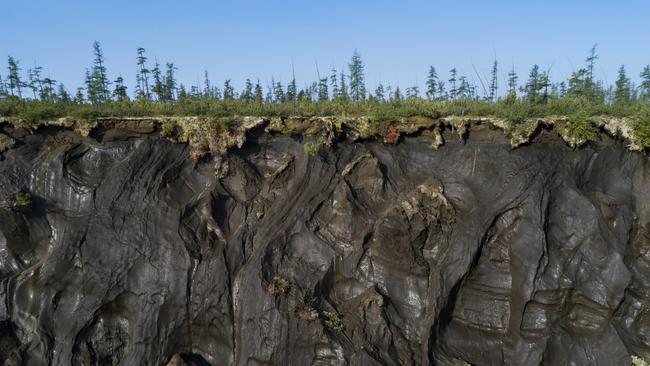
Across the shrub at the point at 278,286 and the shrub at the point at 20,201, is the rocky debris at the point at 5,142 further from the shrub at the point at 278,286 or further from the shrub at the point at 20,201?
the shrub at the point at 278,286

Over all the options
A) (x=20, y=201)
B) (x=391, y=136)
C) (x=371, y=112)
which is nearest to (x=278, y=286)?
(x=391, y=136)

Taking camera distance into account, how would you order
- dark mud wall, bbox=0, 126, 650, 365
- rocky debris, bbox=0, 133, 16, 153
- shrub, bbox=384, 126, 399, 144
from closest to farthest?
dark mud wall, bbox=0, 126, 650, 365 < rocky debris, bbox=0, 133, 16, 153 < shrub, bbox=384, 126, 399, 144

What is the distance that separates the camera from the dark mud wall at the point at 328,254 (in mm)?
7672

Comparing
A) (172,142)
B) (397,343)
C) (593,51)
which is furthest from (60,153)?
(593,51)

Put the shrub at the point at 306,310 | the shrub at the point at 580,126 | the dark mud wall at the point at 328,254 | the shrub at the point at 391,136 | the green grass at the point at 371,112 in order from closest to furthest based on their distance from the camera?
the shrub at the point at 306,310 → the dark mud wall at the point at 328,254 → the shrub at the point at 580,126 → the green grass at the point at 371,112 → the shrub at the point at 391,136

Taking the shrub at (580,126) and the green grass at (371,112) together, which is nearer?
the shrub at (580,126)

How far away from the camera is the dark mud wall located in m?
7.67

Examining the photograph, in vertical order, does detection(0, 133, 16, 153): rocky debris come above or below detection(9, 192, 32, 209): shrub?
above

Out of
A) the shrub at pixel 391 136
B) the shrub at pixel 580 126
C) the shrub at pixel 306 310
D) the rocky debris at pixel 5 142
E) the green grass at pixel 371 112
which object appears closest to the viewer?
the shrub at pixel 306 310

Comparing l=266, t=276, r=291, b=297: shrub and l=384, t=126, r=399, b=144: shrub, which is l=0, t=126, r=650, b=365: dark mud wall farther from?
l=384, t=126, r=399, b=144: shrub

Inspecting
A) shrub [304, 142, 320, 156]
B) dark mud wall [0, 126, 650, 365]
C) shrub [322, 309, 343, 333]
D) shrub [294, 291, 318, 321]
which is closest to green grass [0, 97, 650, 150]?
shrub [304, 142, 320, 156]

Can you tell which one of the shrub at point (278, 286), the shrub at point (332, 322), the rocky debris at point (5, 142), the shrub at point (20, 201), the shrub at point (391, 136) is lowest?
the shrub at point (332, 322)

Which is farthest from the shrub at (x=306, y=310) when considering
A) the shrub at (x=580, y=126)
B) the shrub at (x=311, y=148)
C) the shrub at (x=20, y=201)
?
the shrub at (x=580, y=126)

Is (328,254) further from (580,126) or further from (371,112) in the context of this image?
(580,126)
